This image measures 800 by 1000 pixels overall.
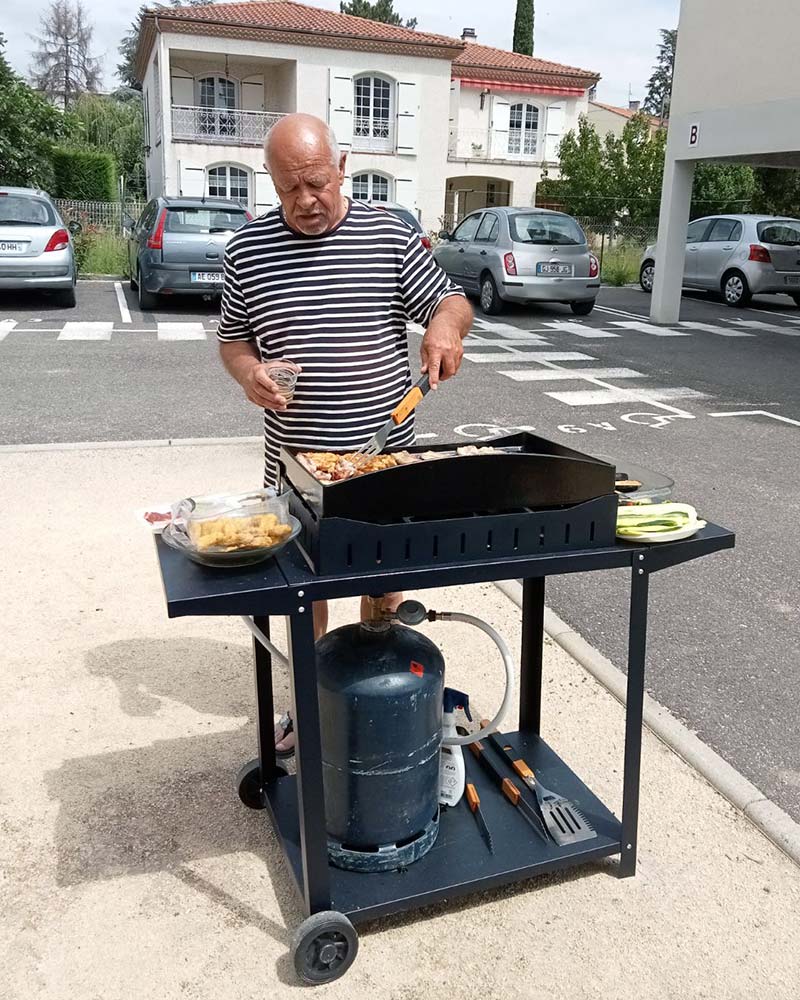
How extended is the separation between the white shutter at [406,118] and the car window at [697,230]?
17.8 metres

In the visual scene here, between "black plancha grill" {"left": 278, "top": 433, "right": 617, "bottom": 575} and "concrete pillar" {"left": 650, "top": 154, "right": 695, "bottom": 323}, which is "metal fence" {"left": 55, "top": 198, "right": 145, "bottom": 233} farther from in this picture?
"black plancha grill" {"left": 278, "top": 433, "right": 617, "bottom": 575}

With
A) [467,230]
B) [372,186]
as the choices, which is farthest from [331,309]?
[372,186]

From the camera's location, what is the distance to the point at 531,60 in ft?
131

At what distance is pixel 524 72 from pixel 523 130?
218 centimetres

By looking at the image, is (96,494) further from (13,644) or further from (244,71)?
(244,71)

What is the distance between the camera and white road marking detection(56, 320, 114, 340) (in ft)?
40.7

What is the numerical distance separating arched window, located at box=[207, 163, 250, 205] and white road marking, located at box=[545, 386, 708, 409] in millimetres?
26006

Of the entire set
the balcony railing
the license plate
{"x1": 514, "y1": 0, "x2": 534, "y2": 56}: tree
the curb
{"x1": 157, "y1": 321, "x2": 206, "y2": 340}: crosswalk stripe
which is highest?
{"x1": 514, "y1": 0, "x2": 534, "y2": 56}: tree

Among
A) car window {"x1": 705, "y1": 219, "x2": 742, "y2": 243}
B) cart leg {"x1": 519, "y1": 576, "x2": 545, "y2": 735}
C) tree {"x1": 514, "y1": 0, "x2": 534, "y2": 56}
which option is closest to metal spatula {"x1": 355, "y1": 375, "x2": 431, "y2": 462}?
cart leg {"x1": 519, "y1": 576, "x2": 545, "y2": 735}

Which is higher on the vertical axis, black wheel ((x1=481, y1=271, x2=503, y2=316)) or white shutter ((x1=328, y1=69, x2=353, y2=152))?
white shutter ((x1=328, y1=69, x2=353, y2=152))

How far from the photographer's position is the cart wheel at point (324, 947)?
7.40 ft

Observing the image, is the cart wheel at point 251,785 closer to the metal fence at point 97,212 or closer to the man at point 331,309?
the man at point 331,309

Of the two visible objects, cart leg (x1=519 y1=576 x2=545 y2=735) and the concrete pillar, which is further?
the concrete pillar

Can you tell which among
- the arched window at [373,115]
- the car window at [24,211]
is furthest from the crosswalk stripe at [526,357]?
the arched window at [373,115]
